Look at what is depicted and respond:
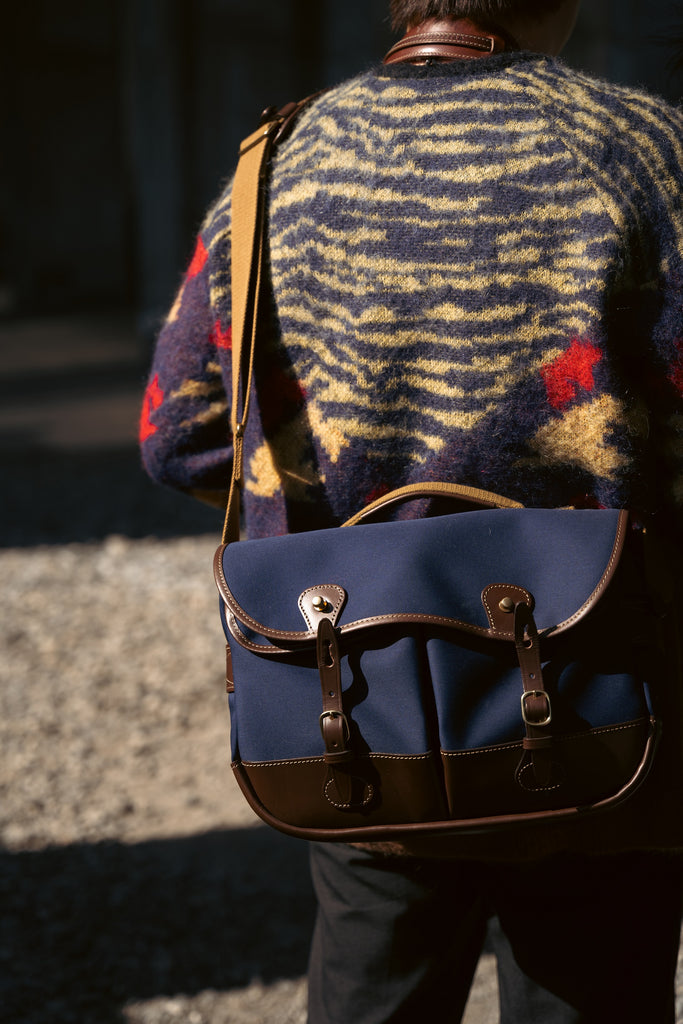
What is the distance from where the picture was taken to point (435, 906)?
4.00ft

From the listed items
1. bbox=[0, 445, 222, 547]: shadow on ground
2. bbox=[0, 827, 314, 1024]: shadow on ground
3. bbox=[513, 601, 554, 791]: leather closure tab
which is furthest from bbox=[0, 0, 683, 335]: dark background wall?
bbox=[0, 445, 222, 547]: shadow on ground

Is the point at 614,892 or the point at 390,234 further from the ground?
the point at 390,234

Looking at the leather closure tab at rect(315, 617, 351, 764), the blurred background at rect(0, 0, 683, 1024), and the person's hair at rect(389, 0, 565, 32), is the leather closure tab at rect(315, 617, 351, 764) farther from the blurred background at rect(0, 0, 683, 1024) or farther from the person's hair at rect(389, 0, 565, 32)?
the blurred background at rect(0, 0, 683, 1024)

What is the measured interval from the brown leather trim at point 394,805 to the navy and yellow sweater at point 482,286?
0.97ft

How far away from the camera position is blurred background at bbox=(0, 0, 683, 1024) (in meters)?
2.26

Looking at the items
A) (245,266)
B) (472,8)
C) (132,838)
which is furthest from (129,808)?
(472,8)

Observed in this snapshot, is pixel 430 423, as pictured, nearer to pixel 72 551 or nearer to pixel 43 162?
pixel 72 551

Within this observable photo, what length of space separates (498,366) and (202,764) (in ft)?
7.54

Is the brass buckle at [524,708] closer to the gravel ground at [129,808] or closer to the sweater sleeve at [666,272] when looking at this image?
the sweater sleeve at [666,272]

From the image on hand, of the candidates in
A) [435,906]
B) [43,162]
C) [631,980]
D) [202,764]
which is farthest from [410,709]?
[43,162]

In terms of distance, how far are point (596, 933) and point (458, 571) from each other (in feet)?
1.57

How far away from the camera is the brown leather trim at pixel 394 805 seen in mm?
1021

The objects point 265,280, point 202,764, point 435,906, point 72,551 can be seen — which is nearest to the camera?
point 265,280

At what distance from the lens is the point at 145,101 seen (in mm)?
8922
